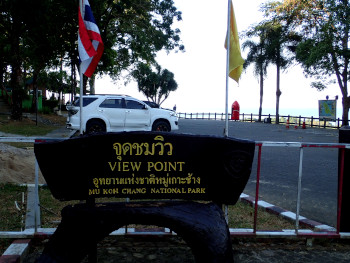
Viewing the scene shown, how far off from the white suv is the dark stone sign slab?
479 inches

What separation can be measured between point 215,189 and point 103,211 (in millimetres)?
1012

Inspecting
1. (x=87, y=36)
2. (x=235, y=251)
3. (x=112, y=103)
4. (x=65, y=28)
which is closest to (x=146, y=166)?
→ (x=235, y=251)

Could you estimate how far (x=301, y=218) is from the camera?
16.3ft

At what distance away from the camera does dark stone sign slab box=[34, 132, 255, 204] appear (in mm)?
2947

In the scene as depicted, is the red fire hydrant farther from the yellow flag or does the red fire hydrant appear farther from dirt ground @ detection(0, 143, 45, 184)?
the yellow flag

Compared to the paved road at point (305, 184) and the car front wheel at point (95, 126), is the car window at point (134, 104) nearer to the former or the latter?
the car front wheel at point (95, 126)

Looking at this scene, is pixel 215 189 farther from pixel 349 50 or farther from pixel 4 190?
pixel 349 50

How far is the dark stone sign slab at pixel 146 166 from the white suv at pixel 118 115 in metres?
12.2

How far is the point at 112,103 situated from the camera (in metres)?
15.6

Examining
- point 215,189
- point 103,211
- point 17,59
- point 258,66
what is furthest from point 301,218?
point 258,66

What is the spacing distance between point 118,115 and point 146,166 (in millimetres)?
12711

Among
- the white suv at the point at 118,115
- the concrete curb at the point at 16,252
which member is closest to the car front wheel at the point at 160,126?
the white suv at the point at 118,115

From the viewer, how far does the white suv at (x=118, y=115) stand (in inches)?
594

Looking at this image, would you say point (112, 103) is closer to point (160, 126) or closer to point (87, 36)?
point (160, 126)
